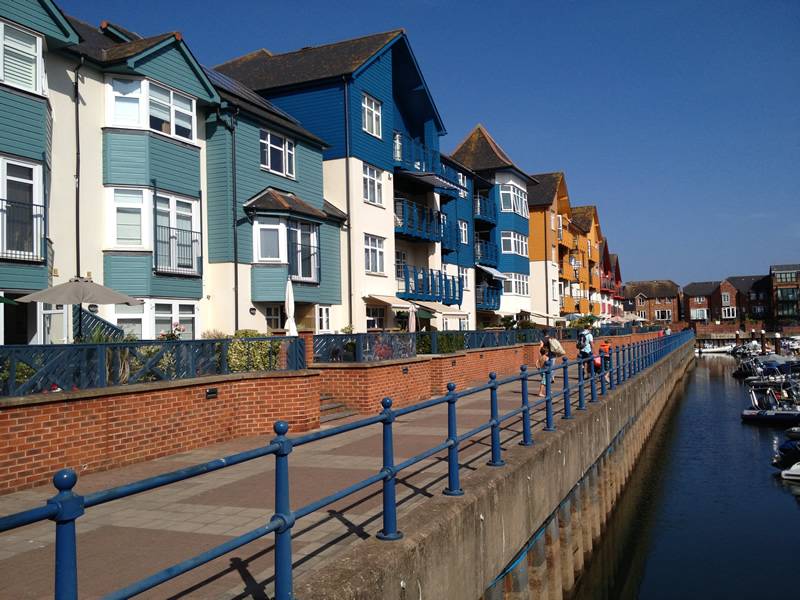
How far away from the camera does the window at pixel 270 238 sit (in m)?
20.7

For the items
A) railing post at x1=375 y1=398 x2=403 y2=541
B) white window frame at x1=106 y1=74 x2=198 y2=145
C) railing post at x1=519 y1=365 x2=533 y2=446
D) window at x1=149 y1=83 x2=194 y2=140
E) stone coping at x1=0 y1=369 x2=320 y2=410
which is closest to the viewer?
railing post at x1=375 y1=398 x2=403 y2=541

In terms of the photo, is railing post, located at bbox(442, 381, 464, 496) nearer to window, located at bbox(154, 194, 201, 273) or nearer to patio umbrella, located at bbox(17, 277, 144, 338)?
patio umbrella, located at bbox(17, 277, 144, 338)

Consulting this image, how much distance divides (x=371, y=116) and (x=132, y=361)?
18.8 metres

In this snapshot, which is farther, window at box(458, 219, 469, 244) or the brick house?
the brick house

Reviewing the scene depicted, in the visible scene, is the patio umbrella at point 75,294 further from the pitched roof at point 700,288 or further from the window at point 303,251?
the pitched roof at point 700,288

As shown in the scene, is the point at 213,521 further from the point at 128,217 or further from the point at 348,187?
the point at 348,187

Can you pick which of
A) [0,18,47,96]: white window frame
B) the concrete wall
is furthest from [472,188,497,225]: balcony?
[0,18,47,96]: white window frame

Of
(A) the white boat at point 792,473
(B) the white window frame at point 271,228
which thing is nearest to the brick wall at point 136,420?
(B) the white window frame at point 271,228

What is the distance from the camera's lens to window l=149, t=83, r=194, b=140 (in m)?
17.7

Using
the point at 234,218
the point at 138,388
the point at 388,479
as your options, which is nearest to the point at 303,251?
the point at 234,218

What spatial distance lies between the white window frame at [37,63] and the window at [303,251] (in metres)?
7.99

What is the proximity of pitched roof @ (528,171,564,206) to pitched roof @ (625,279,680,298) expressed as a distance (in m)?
82.4

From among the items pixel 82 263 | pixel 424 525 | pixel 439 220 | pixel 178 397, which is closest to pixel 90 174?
pixel 82 263

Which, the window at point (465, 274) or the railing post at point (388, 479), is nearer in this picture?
the railing post at point (388, 479)
